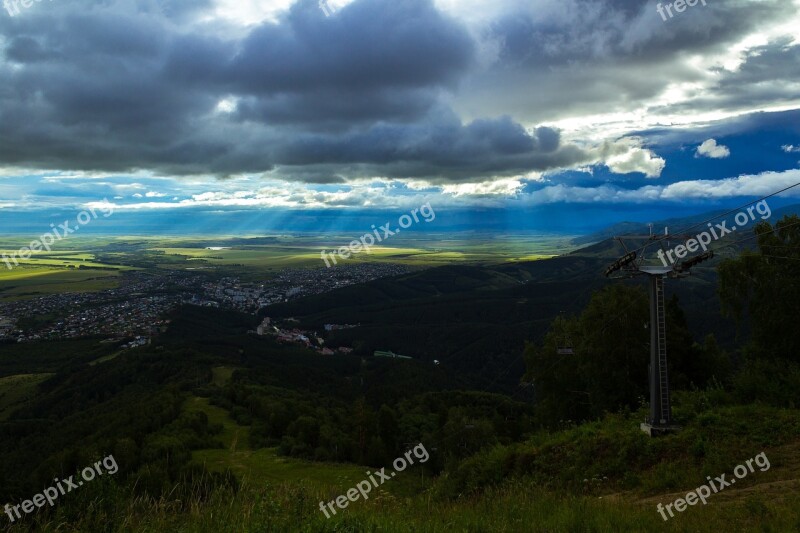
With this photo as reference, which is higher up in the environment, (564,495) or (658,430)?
(564,495)

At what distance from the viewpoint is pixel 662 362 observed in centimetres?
1441

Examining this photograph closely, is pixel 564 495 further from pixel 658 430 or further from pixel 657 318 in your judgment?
pixel 657 318

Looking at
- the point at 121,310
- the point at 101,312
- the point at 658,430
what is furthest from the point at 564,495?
the point at 121,310

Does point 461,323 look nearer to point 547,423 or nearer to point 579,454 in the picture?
point 547,423

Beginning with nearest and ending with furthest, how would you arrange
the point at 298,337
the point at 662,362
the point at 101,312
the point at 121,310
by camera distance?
the point at 662,362, the point at 298,337, the point at 101,312, the point at 121,310

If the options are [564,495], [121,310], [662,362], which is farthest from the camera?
[121,310]

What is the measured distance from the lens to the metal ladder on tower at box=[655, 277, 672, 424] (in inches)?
546

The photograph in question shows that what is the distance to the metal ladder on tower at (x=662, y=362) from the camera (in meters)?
13.9

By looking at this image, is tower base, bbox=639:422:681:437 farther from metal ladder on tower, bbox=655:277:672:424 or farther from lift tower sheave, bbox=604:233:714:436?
metal ladder on tower, bbox=655:277:672:424

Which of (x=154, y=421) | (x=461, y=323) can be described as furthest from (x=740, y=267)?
(x=461, y=323)

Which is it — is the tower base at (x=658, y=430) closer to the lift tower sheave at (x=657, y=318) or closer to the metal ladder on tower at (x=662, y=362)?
the lift tower sheave at (x=657, y=318)

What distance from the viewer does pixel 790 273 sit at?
2188 centimetres

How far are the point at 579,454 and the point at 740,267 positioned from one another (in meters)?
15.5

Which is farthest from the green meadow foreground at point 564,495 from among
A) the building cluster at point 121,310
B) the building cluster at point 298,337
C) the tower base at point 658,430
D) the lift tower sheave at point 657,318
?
the building cluster at point 121,310
